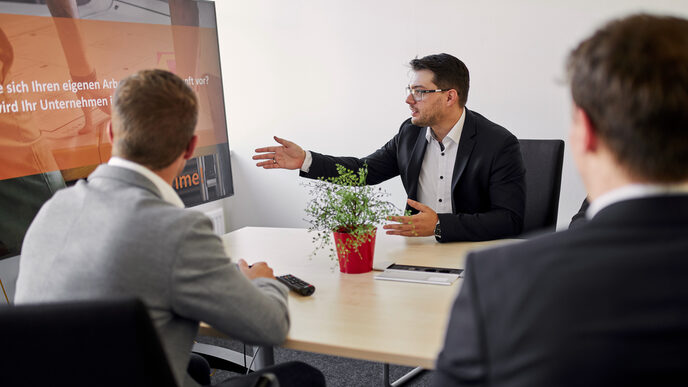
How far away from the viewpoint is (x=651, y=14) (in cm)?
84

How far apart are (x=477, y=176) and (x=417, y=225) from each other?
56 cm

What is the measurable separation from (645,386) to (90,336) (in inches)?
33.2

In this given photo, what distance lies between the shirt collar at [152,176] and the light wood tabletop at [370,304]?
1.22 ft

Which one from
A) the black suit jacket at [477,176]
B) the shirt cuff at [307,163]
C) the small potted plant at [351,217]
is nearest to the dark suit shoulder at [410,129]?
the black suit jacket at [477,176]

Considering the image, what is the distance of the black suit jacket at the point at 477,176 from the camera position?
2.33 metres

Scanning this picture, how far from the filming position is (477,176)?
8.76ft

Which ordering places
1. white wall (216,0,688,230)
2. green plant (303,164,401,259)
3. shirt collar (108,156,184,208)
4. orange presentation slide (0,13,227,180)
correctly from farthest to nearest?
white wall (216,0,688,230)
orange presentation slide (0,13,227,180)
green plant (303,164,401,259)
shirt collar (108,156,184,208)

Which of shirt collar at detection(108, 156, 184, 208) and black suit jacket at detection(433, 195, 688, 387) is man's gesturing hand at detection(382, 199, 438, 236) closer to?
shirt collar at detection(108, 156, 184, 208)

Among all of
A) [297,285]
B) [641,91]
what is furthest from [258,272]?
[641,91]

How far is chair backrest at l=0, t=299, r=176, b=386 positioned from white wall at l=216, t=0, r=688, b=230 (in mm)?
2824

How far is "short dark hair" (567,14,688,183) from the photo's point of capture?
0.77 m

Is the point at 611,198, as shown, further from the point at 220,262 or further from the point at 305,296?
the point at 305,296

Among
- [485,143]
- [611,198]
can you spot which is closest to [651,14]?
[611,198]

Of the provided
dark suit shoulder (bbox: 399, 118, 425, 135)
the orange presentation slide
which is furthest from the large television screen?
dark suit shoulder (bbox: 399, 118, 425, 135)
